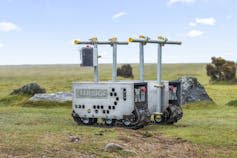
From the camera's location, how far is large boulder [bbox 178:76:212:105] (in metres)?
30.9

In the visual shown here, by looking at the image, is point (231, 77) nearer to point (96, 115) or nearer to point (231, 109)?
point (231, 109)

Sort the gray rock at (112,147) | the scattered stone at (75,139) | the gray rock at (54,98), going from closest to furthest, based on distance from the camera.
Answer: the gray rock at (112,147), the scattered stone at (75,139), the gray rock at (54,98)

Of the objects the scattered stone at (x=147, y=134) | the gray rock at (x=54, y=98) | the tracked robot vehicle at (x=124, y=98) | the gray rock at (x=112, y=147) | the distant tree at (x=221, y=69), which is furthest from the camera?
the distant tree at (x=221, y=69)

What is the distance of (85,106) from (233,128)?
19.0 feet

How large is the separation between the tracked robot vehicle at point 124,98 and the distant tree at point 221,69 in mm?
47396

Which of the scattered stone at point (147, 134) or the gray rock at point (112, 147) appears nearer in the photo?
the gray rock at point (112, 147)

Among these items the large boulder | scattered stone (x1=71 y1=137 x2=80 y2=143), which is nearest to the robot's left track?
scattered stone (x1=71 y1=137 x2=80 y2=143)

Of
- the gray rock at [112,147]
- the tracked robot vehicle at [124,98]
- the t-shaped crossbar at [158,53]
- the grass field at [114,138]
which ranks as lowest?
the grass field at [114,138]

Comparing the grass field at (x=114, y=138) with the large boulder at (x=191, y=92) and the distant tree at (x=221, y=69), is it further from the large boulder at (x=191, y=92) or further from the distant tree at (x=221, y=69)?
the distant tree at (x=221, y=69)

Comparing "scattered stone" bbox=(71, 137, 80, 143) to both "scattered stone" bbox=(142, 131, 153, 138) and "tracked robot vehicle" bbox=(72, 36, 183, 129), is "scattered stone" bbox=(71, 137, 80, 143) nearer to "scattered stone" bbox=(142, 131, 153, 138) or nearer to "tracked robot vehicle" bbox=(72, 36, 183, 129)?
"scattered stone" bbox=(142, 131, 153, 138)

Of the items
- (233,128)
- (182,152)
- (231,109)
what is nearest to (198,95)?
(231,109)

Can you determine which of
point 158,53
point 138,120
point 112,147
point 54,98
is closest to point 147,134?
point 138,120

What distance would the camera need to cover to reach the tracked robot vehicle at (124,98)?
17938 mm

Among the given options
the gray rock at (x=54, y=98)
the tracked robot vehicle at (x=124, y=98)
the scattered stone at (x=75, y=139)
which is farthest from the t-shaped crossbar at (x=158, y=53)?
the gray rock at (x=54, y=98)
